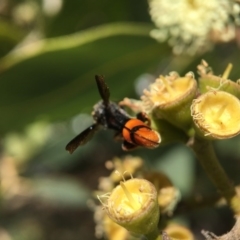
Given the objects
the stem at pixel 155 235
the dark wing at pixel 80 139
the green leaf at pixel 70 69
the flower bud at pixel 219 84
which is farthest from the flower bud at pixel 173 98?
the green leaf at pixel 70 69

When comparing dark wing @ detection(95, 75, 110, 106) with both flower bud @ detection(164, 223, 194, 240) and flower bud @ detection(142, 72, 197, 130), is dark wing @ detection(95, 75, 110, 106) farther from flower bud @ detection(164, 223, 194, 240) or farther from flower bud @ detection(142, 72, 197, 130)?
flower bud @ detection(164, 223, 194, 240)

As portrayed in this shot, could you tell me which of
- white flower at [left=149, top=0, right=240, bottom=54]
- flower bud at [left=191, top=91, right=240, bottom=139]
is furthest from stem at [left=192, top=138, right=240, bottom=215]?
white flower at [left=149, top=0, right=240, bottom=54]

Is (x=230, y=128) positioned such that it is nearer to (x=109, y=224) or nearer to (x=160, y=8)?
(x=109, y=224)

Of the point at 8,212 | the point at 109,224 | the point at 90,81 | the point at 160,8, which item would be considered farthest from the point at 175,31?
the point at 8,212

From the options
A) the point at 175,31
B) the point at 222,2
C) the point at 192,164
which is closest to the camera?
the point at 222,2

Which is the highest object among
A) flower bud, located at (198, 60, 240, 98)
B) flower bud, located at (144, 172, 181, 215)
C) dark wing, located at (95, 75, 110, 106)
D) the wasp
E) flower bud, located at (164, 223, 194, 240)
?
dark wing, located at (95, 75, 110, 106)
